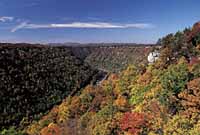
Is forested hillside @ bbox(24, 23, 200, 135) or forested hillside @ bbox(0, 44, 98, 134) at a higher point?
forested hillside @ bbox(24, 23, 200, 135)

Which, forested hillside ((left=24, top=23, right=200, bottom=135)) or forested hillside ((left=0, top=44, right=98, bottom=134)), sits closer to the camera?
forested hillside ((left=24, top=23, right=200, bottom=135))

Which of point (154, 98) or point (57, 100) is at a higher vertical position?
point (154, 98)

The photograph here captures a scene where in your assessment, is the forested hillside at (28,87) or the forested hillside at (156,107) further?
the forested hillside at (28,87)

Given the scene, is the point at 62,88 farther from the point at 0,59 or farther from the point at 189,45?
the point at 189,45

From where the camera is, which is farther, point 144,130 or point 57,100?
point 57,100

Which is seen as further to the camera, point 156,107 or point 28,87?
point 28,87

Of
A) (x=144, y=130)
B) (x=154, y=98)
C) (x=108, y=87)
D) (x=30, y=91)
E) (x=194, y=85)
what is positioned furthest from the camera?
(x=30, y=91)

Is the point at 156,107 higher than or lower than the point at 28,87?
higher

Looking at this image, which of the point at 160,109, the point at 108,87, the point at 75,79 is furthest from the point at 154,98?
the point at 75,79
